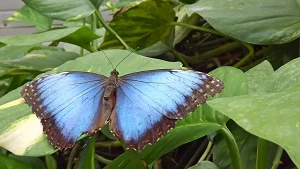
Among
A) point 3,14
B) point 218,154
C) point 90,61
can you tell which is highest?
point 90,61

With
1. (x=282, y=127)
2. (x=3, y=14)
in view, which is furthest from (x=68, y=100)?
(x=3, y=14)

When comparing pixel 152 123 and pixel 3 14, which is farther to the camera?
pixel 3 14

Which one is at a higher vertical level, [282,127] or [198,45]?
[282,127]

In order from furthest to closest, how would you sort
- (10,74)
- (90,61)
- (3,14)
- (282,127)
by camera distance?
(3,14) < (10,74) < (90,61) < (282,127)

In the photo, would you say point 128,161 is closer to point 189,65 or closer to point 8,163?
point 8,163

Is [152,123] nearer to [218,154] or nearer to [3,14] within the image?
[218,154]

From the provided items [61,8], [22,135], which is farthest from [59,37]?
[22,135]

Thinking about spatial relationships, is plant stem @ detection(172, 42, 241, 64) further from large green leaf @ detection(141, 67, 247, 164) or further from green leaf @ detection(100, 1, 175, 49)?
large green leaf @ detection(141, 67, 247, 164)

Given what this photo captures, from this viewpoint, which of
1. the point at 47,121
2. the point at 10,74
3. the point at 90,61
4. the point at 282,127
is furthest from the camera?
the point at 10,74
